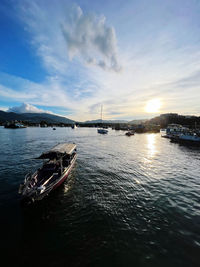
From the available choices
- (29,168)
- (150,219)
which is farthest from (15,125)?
(150,219)

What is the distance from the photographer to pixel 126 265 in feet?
22.2

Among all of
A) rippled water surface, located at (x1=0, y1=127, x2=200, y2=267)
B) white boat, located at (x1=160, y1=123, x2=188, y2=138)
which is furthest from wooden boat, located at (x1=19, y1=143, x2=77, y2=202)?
white boat, located at (x1=160, y1=123, x2=188, y2=138)

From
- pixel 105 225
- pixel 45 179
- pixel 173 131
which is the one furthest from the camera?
pixel 173 131

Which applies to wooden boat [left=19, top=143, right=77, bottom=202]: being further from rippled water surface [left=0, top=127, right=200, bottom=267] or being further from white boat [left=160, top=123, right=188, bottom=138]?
white boat [left=160, top=123, right=188, bottom=138]

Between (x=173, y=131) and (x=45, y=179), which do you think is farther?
(x=173, y=131)

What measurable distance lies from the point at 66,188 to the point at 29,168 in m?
11.4

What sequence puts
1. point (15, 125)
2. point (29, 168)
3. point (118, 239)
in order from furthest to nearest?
point (15, 125) → point (29, 168) → point (118, 239)

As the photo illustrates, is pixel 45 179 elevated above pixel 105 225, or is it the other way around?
pixel 45 179

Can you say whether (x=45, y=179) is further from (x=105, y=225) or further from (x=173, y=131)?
(x=173, y=131)

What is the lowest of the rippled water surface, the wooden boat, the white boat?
the rippled water surface

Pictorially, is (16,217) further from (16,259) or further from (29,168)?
(29,168)

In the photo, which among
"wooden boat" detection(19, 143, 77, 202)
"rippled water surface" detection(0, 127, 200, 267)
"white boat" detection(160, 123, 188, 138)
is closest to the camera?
"rippled water surface" detection(0, 127, 200, 267)

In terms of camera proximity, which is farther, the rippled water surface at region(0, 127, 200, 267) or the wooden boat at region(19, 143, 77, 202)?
the wooden boat at region(19, 143, 77, 202)

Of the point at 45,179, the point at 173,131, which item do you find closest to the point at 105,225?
the point at 45,179
